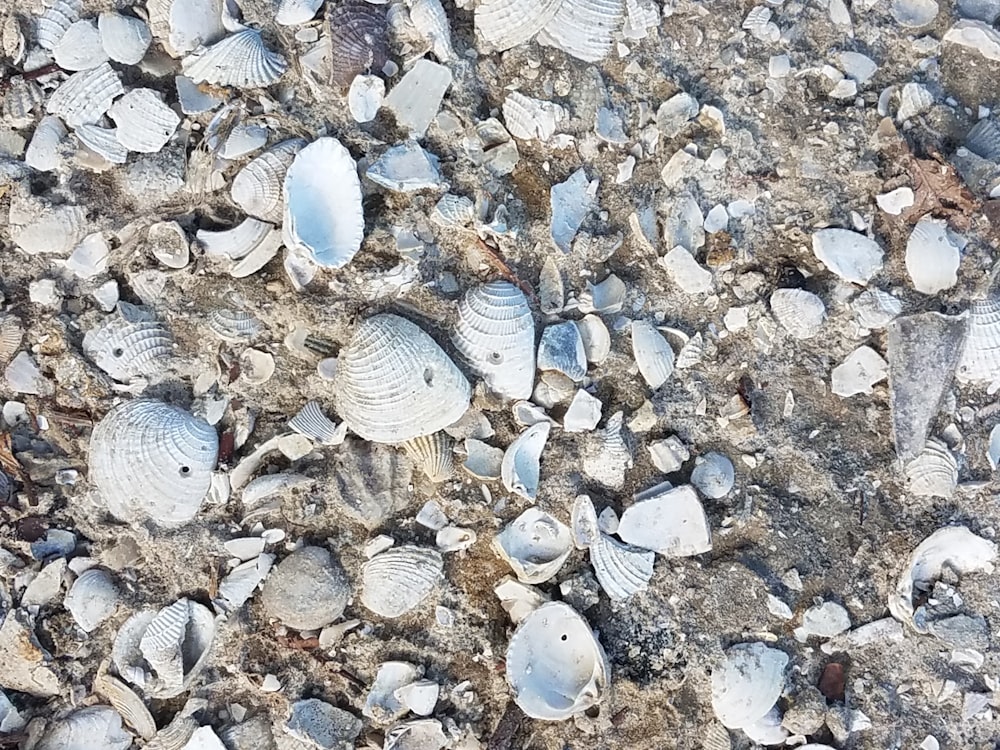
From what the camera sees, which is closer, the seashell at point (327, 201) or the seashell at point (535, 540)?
the seashell at point (327, 201)

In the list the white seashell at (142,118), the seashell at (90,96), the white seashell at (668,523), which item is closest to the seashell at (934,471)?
the white seashell at (668,523)

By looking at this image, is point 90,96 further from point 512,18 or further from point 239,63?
point 512,18

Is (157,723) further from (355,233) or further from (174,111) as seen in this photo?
(174,111)

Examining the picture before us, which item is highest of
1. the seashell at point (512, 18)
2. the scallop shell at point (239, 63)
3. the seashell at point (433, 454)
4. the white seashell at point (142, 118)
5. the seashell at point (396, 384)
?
the seashell at point (512, 18)

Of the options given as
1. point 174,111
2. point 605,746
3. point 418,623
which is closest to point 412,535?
point 418,623

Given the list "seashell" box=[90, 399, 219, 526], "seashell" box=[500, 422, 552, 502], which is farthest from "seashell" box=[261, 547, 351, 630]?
"seashell" box=[500, 422, 552, 502]

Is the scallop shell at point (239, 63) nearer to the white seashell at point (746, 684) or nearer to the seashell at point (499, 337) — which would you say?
the seashell at point (499, 337)

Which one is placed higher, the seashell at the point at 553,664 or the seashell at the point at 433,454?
the seashell at the point at 433,454
